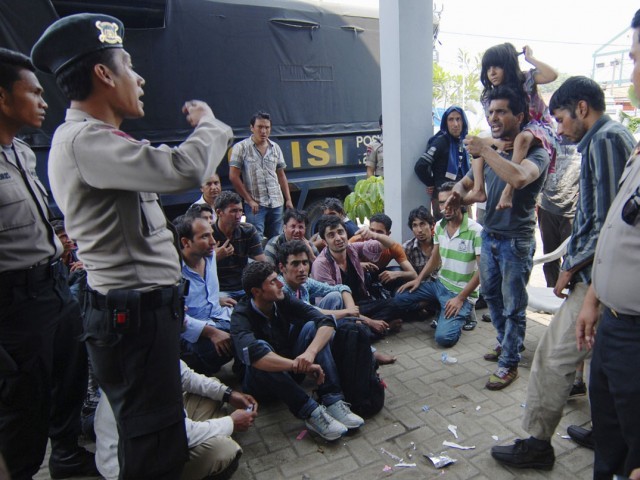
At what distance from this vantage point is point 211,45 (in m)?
5.25

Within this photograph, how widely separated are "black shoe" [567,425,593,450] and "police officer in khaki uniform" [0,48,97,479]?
265 centimetres

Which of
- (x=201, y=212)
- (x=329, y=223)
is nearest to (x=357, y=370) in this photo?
(x=329, y=223)

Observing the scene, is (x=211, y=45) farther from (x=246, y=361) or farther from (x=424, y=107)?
(x=246, y=361)

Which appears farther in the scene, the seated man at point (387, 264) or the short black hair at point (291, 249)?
the seated man at point (387, 264)

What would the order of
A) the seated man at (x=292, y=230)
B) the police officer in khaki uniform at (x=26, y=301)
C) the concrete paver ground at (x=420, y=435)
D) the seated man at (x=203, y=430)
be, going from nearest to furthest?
the police officer in khaki uniform at (x=26, y=301) → the seated man at (x=203, y=430) → the concrete paver ground at (x=420, y=435) → the seated man at (x=292, y=230)

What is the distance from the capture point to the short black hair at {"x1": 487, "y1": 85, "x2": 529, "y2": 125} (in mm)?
2797

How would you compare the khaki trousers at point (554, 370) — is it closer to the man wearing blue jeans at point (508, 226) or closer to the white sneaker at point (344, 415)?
the man wearing blue jeans at point (508, 226)

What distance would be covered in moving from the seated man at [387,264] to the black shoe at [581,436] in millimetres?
2052

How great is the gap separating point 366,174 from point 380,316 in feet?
9.87

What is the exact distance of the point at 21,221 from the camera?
2.02 m

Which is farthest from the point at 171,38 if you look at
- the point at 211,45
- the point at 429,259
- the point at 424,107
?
the point at 429,259

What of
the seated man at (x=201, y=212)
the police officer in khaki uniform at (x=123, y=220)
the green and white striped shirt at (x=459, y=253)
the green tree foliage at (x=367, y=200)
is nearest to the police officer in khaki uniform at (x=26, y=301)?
the police officer in khaki uniform at (x=123, y=220)

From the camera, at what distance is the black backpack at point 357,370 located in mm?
2768

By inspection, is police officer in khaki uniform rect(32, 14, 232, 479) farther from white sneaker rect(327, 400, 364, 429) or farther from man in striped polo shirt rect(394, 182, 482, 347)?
man in striped polo shirt rect(394, 182, 482, 347)
